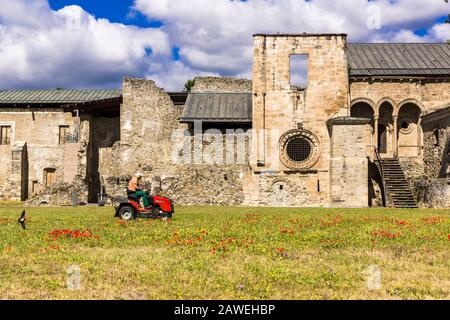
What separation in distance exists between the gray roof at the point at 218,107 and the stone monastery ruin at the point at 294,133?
0.22ft

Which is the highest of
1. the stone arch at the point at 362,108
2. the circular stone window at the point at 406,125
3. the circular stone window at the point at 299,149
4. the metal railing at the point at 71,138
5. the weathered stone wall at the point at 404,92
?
the weathered stone wall at the point at 404,92

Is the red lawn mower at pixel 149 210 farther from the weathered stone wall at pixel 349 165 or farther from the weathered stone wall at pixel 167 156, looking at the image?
the weathered stone wall at pixel 349 165

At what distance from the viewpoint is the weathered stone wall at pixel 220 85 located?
114 ft

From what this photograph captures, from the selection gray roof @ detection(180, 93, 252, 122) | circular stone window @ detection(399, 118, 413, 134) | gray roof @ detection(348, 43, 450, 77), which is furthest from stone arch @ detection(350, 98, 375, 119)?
gray roof @ detection(180, 93, 252, 122)

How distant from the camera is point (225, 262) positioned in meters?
7.30

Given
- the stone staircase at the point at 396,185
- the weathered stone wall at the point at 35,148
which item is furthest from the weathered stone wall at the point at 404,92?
the weathered stone wall at the point at 35,148

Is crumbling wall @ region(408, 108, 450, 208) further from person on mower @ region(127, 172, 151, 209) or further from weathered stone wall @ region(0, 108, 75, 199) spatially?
weathered stone wall @ region(0, 108, 75, 199)

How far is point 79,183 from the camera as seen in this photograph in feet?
97.2

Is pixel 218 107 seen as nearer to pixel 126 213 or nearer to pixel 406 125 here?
pixel 406 125

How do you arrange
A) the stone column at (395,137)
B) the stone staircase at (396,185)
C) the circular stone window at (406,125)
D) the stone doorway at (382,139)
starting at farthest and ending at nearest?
the stone doorway at (382,139)
the circular stone window at (406,125)
the stone column at (395,137)
the stone staircase at (396,185)

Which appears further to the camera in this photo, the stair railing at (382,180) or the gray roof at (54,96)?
the gray roof at (54,96)

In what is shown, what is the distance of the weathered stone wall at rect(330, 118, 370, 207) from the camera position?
26578 millimetres

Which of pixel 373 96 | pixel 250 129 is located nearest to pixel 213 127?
pixel 250 129

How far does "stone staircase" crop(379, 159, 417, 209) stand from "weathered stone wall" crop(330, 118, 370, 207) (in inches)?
52.3
